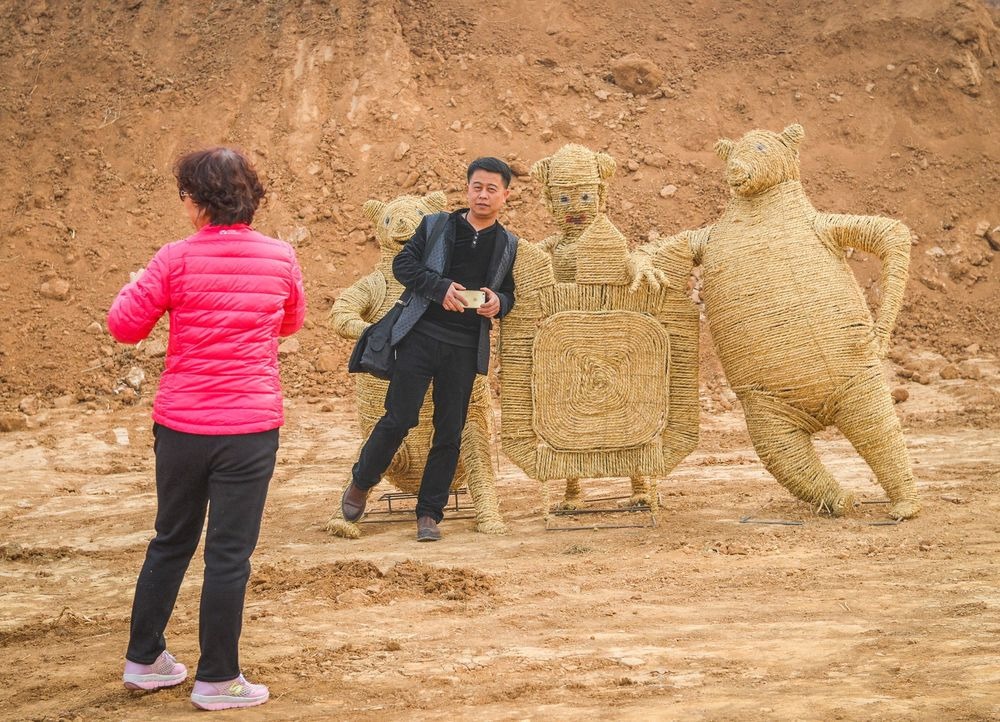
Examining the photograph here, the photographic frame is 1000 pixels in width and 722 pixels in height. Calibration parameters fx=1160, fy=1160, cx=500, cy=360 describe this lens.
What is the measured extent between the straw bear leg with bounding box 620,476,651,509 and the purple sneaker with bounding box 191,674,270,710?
377cm

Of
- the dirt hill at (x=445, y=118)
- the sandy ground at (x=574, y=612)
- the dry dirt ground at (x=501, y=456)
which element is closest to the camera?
the sandy ground at (x=574, y=612)

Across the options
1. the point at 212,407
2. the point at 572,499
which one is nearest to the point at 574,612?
the point at 212,407

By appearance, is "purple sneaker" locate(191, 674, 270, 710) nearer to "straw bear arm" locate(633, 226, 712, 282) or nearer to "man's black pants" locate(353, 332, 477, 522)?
"man's black pants" locate(353, 332, 477, 522)

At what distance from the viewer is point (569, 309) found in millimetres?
6547

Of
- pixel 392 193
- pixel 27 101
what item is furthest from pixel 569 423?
pixel 27 101

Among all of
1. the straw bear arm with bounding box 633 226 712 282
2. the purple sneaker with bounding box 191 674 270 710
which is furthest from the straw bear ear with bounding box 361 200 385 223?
the purple sneaker with bounding box 191 674 270 710

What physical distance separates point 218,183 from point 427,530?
3.04 metres

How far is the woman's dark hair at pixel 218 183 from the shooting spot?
12.4 feet

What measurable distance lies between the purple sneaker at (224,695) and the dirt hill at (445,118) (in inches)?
351

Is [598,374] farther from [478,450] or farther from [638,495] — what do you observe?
[638,495]

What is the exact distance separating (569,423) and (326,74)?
9.99 meters

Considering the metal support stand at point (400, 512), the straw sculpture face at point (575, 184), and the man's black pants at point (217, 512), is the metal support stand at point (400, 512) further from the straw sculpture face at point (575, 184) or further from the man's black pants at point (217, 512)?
the man's black pants at point (217, 512)

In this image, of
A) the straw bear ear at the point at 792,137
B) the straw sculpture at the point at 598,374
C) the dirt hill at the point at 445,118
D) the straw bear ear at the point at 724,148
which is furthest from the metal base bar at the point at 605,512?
the dirt hill at the point at 445,118

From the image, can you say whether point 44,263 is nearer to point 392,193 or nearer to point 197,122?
point 197,122
